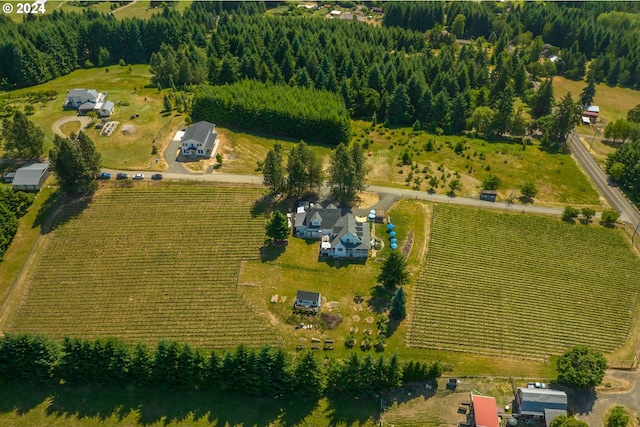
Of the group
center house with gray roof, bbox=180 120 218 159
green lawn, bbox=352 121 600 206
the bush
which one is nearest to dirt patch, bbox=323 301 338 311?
green lawn, bbox=352 121 600 206

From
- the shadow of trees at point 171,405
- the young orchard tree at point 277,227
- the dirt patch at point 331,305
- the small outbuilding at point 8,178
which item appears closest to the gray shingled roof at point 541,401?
the shadow of trees at point 171,405

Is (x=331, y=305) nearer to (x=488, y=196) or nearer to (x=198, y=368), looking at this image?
(x=198, y=368)

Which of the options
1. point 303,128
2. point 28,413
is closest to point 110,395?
point 28,413

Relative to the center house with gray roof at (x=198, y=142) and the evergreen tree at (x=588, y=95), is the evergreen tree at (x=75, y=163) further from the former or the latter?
the evergreen tree at (x=588, y=95)

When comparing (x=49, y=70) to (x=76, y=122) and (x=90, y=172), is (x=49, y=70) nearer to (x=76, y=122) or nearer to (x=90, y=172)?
(x=76, y=122)

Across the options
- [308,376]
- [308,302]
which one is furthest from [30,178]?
[308,376]
